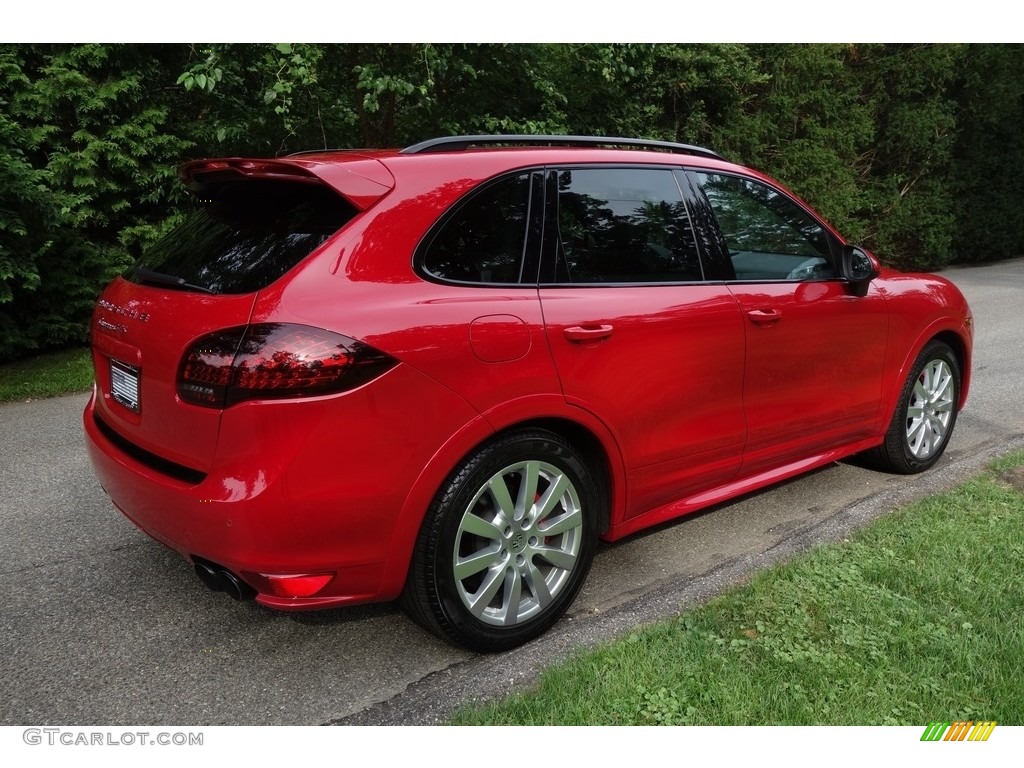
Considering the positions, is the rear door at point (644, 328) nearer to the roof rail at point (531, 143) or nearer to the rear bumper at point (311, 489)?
the roof rail at point (531, 143)

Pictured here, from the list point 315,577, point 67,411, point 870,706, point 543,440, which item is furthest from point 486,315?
point 67,411

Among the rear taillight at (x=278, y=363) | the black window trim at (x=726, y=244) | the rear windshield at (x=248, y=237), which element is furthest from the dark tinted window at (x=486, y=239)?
the black window trim at (x=726, y=244)

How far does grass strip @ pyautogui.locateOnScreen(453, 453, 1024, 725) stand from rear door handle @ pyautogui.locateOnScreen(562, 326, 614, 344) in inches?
41.6

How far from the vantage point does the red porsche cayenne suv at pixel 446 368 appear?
2326 mm

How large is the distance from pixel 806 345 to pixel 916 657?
149 centimetres

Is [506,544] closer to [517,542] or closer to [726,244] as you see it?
[517,542]

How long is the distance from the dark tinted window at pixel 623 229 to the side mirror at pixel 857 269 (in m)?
1.00

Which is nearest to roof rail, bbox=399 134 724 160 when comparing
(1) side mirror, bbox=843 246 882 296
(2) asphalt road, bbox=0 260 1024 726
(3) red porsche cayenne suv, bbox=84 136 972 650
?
(3) red porsche cayenne suv, bbox=84 136 972 650

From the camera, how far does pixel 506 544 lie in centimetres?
275

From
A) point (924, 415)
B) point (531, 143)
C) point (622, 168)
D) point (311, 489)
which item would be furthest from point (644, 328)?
point (924, 415)

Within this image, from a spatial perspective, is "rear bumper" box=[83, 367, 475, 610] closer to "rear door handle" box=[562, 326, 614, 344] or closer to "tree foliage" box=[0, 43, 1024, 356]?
"rear door handle" box=[562, 326, 614, 344]

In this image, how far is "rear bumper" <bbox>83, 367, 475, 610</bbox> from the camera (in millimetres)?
2281

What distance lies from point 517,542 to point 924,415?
9.47 feet

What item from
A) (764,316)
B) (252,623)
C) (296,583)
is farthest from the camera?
(764,316)
